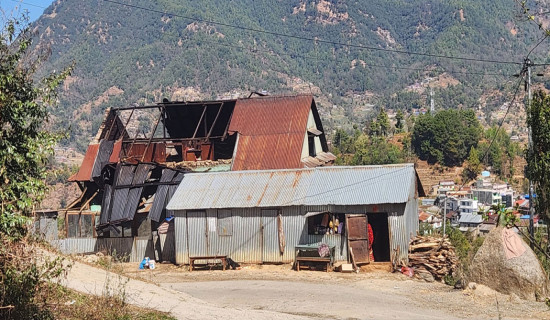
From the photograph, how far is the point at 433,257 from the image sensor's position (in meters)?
25.0

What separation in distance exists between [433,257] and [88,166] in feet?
68.5

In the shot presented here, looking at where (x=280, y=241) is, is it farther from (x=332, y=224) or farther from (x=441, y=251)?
(x=441, y=251)

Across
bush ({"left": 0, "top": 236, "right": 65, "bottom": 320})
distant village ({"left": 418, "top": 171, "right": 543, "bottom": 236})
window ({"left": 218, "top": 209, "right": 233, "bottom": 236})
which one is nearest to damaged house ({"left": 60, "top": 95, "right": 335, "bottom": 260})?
window ({"left": 218, "top": 209, "right": 233, "bottom": 236})

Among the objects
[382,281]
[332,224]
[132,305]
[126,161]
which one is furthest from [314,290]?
[126,161]

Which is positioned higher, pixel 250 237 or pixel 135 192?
pixel 135 192

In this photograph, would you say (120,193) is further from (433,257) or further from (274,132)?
(433,257)

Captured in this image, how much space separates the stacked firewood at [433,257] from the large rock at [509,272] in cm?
388

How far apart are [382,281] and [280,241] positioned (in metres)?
5.44

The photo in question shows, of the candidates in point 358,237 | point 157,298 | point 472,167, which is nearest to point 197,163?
point 358,237

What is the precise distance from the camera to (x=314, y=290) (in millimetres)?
21578

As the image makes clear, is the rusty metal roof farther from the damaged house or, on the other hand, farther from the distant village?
the distant village

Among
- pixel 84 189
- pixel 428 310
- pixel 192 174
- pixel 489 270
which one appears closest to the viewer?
pixel 428 310

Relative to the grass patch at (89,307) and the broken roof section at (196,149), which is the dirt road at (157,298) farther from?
the broken roof section at (196,149)

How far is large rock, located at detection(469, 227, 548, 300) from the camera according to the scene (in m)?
19.7
